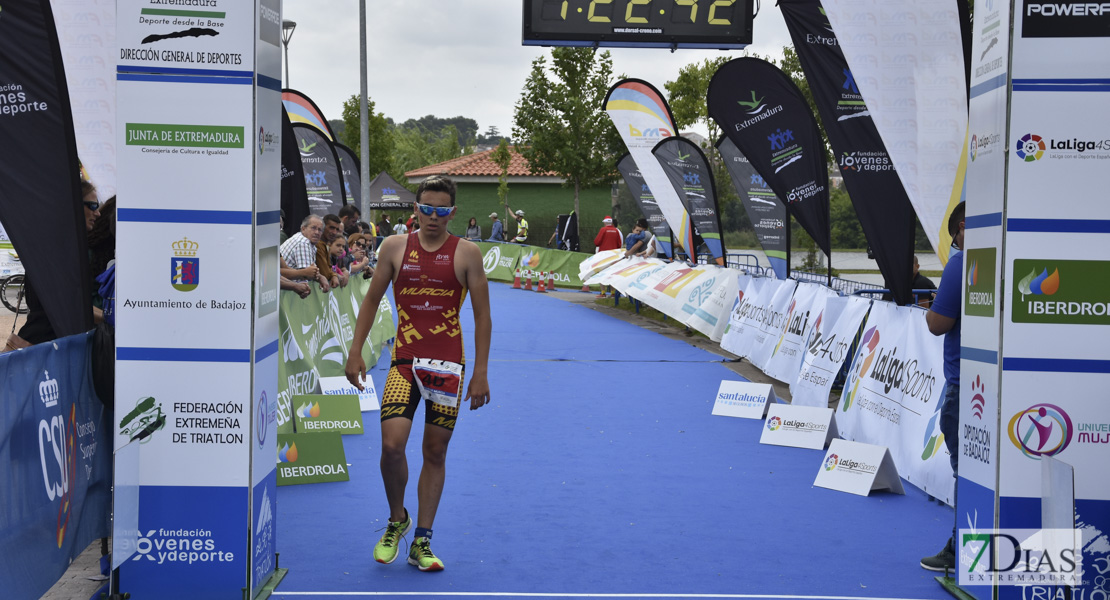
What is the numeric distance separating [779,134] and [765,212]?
2.42 m

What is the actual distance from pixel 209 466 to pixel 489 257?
28294 millimetres

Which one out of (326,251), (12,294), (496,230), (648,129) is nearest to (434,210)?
(326,251)

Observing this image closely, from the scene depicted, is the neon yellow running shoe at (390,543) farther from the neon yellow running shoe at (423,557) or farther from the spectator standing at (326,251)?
the spectator standing at (326,251)

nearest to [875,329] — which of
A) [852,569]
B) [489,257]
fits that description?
[852,569]

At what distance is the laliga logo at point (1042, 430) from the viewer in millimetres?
4664

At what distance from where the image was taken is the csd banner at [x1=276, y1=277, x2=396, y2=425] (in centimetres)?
867

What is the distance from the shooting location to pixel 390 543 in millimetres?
5484

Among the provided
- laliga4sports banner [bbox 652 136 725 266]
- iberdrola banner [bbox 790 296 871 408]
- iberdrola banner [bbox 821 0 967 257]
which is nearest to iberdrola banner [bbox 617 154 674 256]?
laliga4sports banner [bbox 652 136 725 266]

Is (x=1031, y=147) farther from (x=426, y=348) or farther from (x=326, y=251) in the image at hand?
(x=326, y=251)

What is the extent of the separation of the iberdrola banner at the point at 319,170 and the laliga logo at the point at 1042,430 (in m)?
15.0

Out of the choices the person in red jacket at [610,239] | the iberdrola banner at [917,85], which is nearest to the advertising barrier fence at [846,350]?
the iberdrola banner at [917,85]

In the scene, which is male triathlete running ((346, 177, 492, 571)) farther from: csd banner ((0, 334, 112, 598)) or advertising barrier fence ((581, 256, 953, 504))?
advertising barrier fence ((581, 256, 953, 504))

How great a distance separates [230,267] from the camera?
15.6 ft

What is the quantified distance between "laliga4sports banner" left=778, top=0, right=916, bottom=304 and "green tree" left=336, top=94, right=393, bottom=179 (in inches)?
1374
